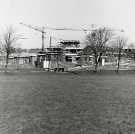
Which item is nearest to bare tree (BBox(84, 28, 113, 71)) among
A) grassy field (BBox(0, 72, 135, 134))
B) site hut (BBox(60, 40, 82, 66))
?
site hut (BBox(60, 40, 82, 66))

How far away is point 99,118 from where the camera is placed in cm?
904

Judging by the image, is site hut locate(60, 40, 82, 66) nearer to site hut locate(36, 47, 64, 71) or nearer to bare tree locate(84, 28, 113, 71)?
site hut locate(36, 47, 64, 71)

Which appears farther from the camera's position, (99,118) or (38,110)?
(38,110)

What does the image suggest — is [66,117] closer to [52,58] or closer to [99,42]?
[99,42]

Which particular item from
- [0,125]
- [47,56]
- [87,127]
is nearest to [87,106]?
[87,127]

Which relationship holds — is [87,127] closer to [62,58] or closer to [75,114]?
[75,114]

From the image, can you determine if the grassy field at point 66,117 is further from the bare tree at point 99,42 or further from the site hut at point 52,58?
the bare tree at point 99,42

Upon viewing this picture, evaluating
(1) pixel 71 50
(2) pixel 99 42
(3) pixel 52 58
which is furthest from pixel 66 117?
(1) pixel 71 50

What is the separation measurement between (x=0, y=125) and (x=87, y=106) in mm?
4897

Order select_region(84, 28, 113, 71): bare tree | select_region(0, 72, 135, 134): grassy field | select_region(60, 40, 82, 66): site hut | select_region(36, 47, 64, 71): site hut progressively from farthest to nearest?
select_region(60, 40, 82, 66): site hut → select_region(84, 28, 113, 71): bare tree → select_region(36, 47, 64, 71): site hut → select_region(0, 72, 135, 134): grassy field

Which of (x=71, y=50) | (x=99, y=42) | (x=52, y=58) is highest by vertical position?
(x=99, y=42)

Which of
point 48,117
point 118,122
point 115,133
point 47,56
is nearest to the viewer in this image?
point 115,133

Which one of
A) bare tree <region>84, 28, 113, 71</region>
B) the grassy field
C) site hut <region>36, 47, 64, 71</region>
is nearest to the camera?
the grassy field

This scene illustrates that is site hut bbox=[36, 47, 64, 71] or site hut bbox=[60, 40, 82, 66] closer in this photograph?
site hut bbox=[36, 47, 64, 71]
